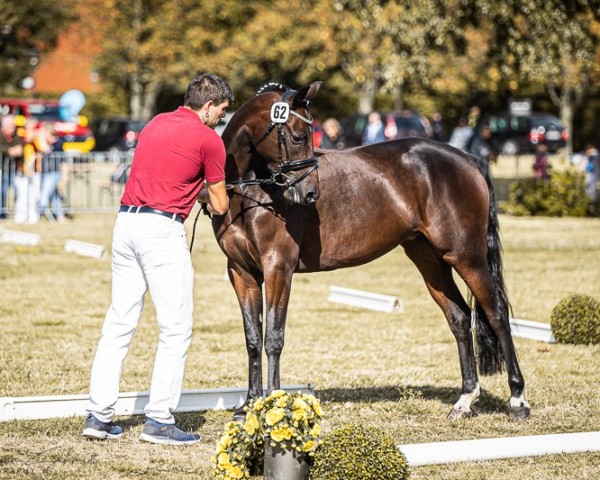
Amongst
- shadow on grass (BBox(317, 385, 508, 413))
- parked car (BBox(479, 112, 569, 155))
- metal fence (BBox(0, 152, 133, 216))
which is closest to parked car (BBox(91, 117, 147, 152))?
metal fence (BBox(0, 152, 133, 216))

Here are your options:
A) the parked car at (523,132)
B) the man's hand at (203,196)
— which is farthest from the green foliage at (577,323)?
the parked car at (523,132)

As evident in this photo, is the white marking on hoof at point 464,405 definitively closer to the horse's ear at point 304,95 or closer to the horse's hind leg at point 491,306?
the horse's hind leg at point 491,306

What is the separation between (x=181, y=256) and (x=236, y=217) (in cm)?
70

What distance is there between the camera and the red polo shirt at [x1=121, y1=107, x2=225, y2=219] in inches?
259

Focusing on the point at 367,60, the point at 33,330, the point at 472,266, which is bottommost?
the point at 33,330

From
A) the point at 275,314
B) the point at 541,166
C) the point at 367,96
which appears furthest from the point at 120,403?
the point at 367,96

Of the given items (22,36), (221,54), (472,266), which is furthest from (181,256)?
(22,36)

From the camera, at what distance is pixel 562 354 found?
1032cm

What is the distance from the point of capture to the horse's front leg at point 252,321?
743cm

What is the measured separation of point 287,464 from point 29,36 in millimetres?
59307

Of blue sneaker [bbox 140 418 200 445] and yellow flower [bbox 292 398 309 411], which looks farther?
blue sneaker [bbox 140 418 200 445]

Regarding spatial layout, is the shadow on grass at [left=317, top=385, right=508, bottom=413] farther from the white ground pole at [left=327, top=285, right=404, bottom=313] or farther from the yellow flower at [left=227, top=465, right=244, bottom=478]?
the white ground pole at [left=327, top=285, right=404, bottom=313]

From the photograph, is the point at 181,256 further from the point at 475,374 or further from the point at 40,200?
the point at 40,200

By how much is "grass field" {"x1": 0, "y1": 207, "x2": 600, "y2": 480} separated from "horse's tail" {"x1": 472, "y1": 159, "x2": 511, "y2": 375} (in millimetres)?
379
